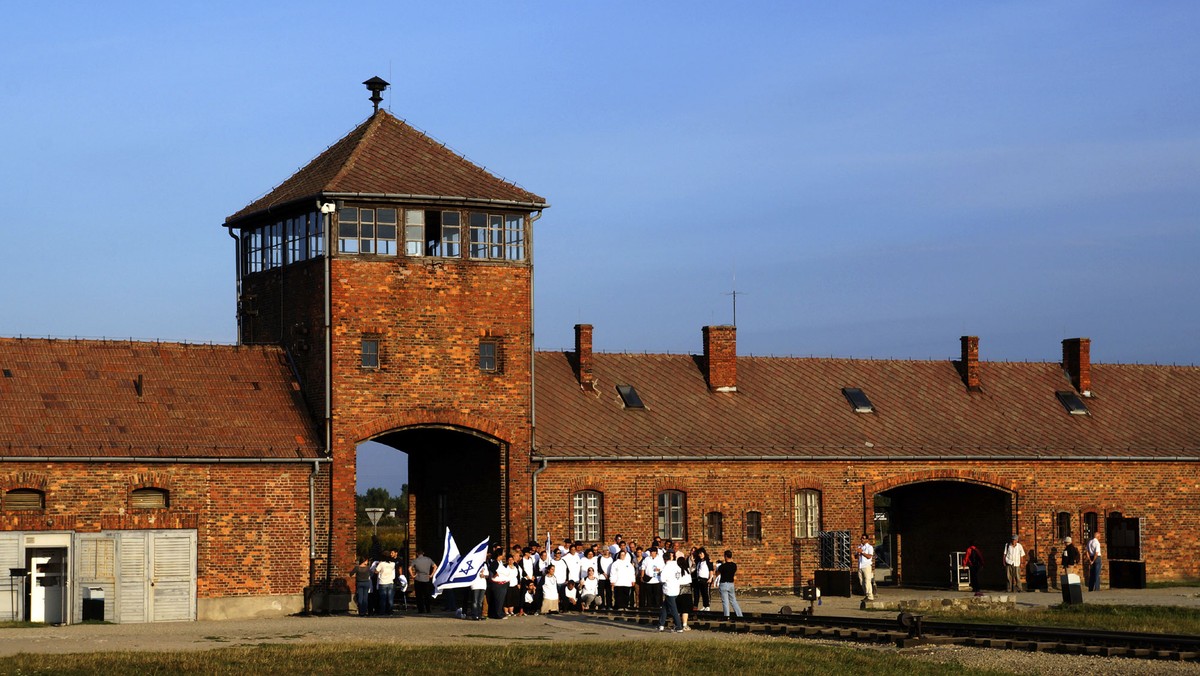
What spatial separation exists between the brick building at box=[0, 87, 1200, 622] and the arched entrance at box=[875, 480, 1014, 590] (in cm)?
7

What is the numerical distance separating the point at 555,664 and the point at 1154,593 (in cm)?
2141

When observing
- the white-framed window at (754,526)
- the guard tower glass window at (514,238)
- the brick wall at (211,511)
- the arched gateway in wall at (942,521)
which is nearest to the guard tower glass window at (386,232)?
the guard tower glass window at (514,238)

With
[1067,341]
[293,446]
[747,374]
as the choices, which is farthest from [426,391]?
[1067,341]

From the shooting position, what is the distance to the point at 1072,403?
5031cm

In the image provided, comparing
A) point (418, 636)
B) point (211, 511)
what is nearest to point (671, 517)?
point (211, 511)

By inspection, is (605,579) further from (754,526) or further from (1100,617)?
(1100,617)

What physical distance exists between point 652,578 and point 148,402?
10993 mm

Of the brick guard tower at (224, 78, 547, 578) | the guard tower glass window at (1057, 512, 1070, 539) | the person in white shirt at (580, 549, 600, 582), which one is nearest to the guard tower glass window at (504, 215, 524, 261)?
the brick guard tower at (224, 78, 547, 578)

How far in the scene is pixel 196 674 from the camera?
23.9 m

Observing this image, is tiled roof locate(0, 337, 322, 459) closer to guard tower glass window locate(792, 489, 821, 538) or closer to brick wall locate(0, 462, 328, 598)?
brick wall locate(0, 462, 328, 598)

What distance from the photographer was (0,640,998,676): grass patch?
80.8 ft

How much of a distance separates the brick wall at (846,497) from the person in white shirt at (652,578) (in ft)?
14.2

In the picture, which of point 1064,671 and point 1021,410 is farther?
point 1021,410

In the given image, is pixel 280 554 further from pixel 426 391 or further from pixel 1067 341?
pixel 1067 341
